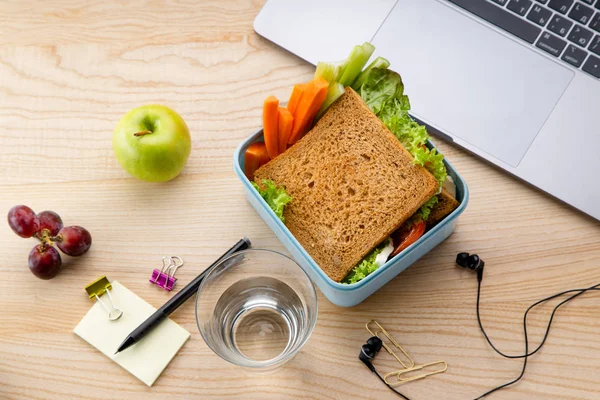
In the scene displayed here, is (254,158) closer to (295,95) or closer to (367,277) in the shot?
(295,95)

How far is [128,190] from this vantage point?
1113 mm

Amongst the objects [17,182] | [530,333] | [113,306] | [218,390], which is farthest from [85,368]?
[530,333]

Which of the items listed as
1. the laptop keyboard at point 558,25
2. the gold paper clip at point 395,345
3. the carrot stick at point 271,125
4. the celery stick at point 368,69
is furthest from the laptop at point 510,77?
the gold paper clip at point 395,345

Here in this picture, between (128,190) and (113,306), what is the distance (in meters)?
0.20

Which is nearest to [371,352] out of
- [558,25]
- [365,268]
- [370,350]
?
[370,350]

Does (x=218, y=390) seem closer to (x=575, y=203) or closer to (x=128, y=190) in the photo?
(x=128, y=190)

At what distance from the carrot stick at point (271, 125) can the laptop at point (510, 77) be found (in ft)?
0.69

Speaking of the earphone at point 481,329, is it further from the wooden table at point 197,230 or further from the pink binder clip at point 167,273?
the pink binder clip at point 167,273

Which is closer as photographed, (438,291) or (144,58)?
(438,291)

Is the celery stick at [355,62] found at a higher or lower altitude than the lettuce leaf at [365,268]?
higher

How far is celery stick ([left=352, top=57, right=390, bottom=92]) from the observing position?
99 cm

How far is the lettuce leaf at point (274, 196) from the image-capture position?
99 centimetres

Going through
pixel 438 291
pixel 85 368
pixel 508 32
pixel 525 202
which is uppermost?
pixel 508 32

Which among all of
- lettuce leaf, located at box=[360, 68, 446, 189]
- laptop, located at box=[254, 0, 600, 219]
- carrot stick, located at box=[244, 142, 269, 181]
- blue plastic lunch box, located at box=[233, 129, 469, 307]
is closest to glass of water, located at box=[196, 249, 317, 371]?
blue plastic lunch box, located at box=[233, 129, 469, 307]
